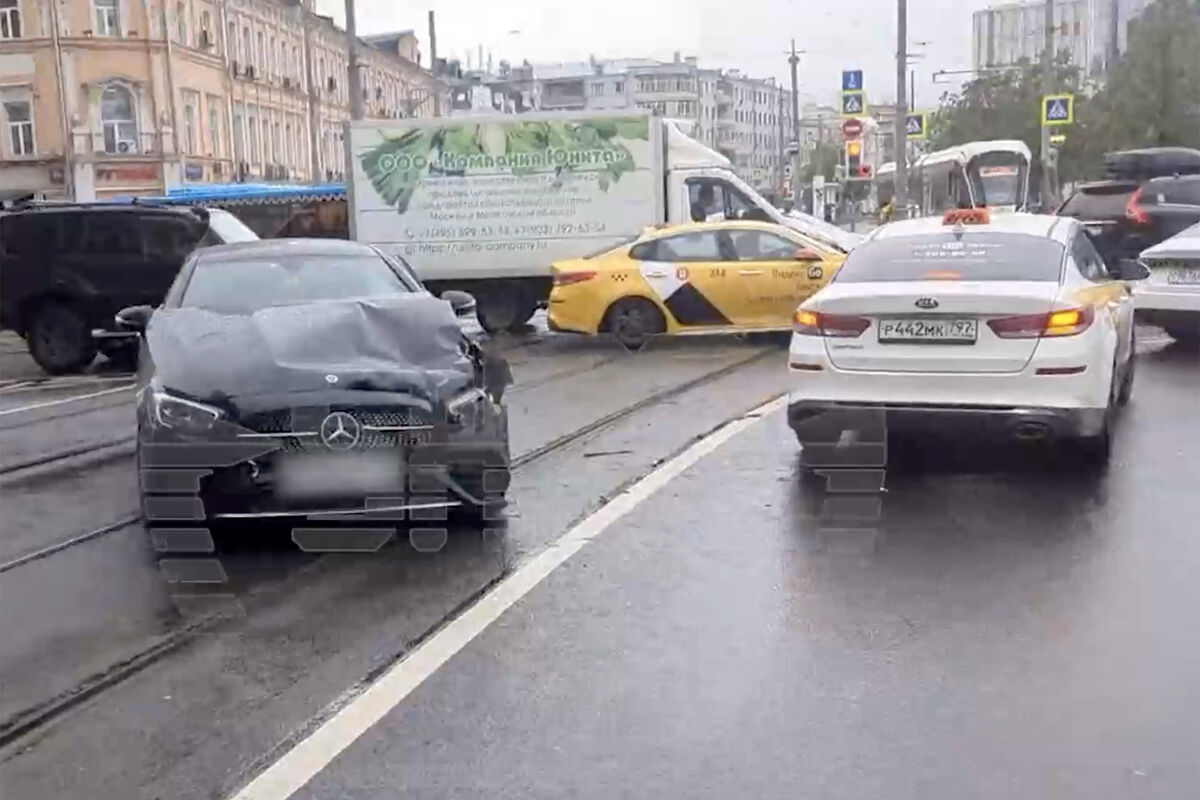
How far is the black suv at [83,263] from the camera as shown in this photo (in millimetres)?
16172

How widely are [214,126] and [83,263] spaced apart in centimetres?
3867

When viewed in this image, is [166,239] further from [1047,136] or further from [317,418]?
[1047,136]

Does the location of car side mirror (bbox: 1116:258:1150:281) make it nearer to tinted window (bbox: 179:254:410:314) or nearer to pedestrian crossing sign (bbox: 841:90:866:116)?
tinted window (bbox: 179:254:410:314)

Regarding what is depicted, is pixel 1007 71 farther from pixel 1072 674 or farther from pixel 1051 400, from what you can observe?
pixel 1072 674

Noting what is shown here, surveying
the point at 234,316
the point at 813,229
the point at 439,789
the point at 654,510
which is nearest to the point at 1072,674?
the point at 439,789

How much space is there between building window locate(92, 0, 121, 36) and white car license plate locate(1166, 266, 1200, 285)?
42.4 metres

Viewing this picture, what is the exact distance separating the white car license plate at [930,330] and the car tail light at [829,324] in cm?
13

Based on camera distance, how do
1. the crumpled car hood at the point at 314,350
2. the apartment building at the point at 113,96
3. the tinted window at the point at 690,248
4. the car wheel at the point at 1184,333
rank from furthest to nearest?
1. the apartment building at the point at 113,96
2. the tinted window at the point at 690,248
3. the car wheel at the point at 1184,333
4. the crumpled car hood at the point at 314,350

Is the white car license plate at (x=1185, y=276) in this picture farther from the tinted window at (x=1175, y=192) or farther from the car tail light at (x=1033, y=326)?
the car tail light at (x=1033, y=326)

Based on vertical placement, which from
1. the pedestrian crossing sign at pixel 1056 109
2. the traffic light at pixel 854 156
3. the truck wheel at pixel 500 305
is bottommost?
the truck wheel at pixel 500 305

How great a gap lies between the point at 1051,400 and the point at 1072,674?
308cm

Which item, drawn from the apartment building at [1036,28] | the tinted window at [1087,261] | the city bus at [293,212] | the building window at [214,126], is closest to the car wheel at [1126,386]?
the tinted window at [1087,261]

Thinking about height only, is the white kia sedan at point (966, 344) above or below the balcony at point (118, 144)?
below

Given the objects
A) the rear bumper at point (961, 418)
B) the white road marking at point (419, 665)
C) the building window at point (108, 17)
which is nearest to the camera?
the white road marking at point (419, 665)
